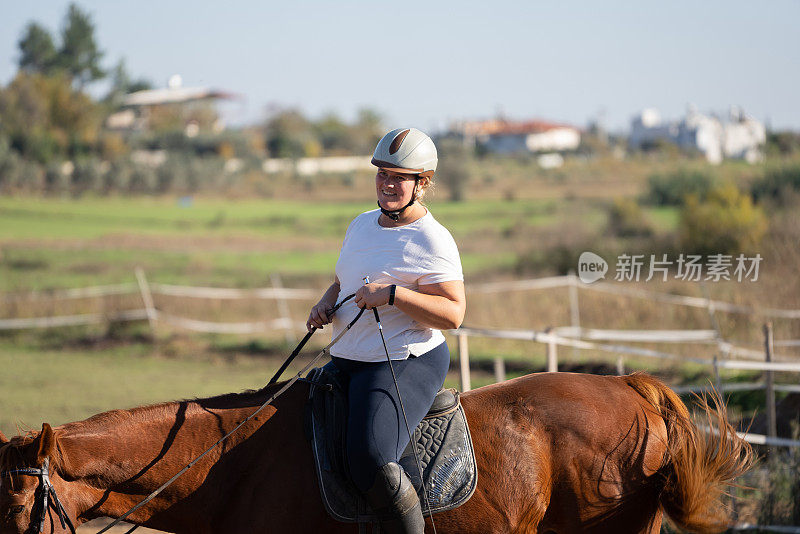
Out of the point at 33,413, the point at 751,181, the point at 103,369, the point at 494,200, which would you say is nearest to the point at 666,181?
the point at 751,181

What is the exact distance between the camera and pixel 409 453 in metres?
3.08

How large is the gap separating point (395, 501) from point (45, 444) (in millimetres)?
1199

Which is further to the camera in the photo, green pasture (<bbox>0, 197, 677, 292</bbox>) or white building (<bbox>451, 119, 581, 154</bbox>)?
white building (<bbox>451, 119, 581, 154</bbox>)

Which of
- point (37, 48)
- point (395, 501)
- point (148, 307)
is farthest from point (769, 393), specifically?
point (37, 48)

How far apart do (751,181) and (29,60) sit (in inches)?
2504

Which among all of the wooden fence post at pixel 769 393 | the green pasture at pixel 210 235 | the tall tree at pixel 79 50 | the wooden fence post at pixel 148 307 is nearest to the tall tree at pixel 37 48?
the tall tree at pixel 79 50

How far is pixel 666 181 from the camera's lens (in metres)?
38.6

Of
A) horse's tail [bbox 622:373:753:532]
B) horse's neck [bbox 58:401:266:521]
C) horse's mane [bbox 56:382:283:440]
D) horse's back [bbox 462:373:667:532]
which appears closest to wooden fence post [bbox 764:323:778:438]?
horse's tail [bbox 622:373:753:532]

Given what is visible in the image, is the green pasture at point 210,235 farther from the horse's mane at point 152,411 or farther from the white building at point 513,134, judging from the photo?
the white building at point 513,134

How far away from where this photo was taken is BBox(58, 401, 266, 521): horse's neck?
9.45 ft

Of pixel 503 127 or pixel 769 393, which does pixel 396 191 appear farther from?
pixel 503 127

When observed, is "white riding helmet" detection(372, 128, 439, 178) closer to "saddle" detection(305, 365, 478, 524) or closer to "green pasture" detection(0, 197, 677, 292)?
"saddle" detection(305, 365, 478, 524)

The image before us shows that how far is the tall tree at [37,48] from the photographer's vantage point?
70438 millimetres

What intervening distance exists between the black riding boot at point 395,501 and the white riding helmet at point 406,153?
1089 mm
